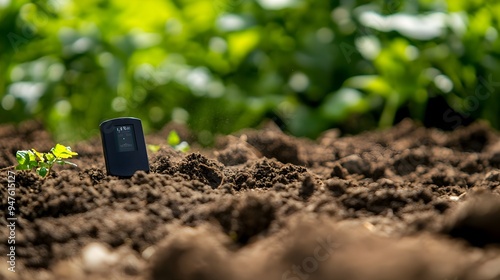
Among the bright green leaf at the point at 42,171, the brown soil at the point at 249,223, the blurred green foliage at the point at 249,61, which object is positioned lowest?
the brown soil at the point at 249,223

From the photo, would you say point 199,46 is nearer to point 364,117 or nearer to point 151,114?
point 151,114

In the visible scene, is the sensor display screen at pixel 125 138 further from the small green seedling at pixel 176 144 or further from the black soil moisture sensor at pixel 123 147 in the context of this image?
the small green seedling at pixel 176 144

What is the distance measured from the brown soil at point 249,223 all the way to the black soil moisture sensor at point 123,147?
0.18 ft

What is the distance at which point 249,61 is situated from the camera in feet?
15.8

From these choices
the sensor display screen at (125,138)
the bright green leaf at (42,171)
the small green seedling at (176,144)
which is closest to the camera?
the bright green leaf at (42,171)

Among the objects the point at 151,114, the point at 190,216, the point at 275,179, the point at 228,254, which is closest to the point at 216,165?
Result: the point at 275,179

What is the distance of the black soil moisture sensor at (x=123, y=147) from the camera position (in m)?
2.34

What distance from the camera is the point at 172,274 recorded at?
1331 mm

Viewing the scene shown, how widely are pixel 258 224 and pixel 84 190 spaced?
0.59 meters

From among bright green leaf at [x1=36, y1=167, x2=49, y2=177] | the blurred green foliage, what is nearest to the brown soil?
bright green leaf at [x1=36, y1=167, x2=49, y2=177]

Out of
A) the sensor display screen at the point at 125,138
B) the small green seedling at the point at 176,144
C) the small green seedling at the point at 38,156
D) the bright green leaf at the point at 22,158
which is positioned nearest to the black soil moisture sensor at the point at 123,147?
the sensor display screen at the point at 125,138

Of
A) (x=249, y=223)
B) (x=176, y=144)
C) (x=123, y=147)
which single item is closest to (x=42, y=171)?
(x=123, y=147)

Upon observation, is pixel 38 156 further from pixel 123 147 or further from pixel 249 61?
pixel 249 61

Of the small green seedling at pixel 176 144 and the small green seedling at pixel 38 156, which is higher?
the small green seedling at pixel 176 144
